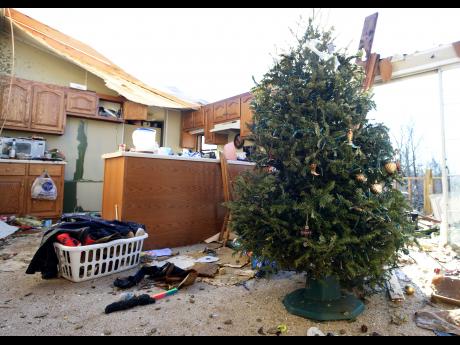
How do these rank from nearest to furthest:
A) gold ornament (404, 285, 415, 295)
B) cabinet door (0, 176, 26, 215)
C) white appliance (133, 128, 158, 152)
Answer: gold ornament (404, 285, 415, 295) < white appliance (133, 128, 158, 152) < cabinet door (0, 176, 26, 215)

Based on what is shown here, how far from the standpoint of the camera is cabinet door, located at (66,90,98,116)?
191 inches

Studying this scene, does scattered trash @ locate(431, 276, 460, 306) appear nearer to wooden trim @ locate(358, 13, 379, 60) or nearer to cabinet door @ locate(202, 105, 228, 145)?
wooden trim @ locate(358, 13, 379, 60)

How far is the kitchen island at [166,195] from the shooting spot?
8.41ft

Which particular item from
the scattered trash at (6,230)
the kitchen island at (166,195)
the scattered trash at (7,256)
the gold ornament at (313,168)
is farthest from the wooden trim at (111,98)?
the gold ornament at (313,168)

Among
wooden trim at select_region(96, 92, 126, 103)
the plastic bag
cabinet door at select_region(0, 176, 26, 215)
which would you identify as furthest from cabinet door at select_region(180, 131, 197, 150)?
cabinet door at select_region(0, 176, 26, 215)

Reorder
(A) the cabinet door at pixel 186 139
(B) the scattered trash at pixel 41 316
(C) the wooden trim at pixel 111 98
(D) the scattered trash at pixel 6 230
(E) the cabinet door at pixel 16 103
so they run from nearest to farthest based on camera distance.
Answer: (B) the scattered trash at pixel 41 316 < (D) the scattered trash at pixel 6 230 < (E) the cabinet door at pixel 16 103 < (C) the wooden trim at pixel 111 98 < (A) the cabinet door at pixel 186 139

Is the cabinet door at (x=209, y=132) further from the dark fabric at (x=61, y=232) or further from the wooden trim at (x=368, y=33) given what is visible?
the dark fabric at (x=61, y=232)

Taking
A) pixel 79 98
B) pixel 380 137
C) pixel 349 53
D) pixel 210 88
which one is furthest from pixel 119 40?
pixel 380 137

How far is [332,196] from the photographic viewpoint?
136cm

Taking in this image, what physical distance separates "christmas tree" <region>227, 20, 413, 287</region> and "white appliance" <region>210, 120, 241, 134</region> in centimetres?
321

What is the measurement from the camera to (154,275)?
1.85 meters

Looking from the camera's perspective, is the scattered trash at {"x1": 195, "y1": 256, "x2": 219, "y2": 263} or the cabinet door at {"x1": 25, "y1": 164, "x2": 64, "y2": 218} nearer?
the scattered trash at {"x1": 195, "y1": 256, "x2": 219, "y2": 263}

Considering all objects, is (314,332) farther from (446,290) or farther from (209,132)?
(209,132)

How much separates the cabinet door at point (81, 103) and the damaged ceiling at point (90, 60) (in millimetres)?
408
